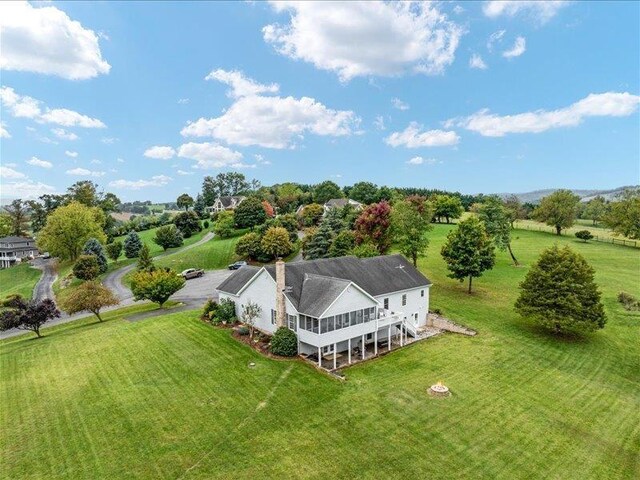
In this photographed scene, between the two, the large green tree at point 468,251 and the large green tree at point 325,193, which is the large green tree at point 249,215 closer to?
the large green tree at point 325,193

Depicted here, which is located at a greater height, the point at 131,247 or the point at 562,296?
the point at 131,247

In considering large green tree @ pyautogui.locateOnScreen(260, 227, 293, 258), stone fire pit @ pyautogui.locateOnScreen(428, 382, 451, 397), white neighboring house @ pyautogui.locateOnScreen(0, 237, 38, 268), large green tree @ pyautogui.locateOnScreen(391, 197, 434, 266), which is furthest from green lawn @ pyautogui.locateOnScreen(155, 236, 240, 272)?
white neighboring house @ pyautogui.locateOnScreen(0, 237, 38, 268)

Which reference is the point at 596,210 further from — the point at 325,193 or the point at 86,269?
the point at 86,269

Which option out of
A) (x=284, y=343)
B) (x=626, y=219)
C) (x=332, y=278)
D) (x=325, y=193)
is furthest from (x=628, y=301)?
(x=325, y=193)

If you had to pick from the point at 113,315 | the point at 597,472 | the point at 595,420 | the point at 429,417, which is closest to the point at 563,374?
the point at 595,420

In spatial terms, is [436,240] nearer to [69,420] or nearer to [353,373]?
[353,373]

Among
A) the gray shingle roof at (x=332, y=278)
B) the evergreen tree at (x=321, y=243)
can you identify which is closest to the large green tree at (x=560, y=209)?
the evergreen tree at (x=321, y=243)
